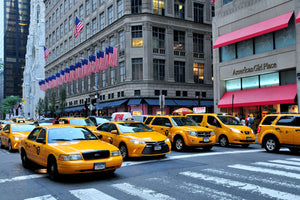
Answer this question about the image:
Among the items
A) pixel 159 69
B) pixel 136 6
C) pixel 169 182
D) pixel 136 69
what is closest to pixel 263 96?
pixel 159 69

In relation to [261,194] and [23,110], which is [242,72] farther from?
[23,110]

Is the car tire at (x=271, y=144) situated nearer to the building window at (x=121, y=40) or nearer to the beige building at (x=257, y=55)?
the beige building at (x=257, y=55)

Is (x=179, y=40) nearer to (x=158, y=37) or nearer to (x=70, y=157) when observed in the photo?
(x=158, y=37)

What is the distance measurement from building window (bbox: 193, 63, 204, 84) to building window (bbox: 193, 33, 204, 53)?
7.63 ft

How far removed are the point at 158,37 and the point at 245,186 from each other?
3827 cm

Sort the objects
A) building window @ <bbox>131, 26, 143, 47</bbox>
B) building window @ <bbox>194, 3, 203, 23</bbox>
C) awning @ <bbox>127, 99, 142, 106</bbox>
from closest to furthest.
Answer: awning @ <bbox>127, 99, 142, 106</bbox> → building window @ <bbox>131, 26, 143, 47</bbox> → building window @ <bbox>194, 3, 203, 23</bbox>

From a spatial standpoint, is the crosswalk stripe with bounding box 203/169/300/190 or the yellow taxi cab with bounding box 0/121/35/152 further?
the yellow taxi cab with bounding box 0/121/35/152

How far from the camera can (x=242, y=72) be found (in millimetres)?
28297

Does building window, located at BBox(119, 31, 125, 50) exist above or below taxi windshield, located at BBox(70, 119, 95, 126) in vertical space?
above

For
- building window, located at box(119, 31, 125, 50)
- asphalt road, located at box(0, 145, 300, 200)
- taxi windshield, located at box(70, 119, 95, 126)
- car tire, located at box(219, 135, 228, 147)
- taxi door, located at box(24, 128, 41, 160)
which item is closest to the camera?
asphalt road, located at box(0, 145, 300, 200)

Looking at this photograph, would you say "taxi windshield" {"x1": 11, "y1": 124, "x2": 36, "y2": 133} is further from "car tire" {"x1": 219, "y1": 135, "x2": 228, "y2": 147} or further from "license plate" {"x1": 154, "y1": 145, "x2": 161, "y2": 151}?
"car tire" {"x1": 219, "y1": 135, "x2": 228, "y2": 147}

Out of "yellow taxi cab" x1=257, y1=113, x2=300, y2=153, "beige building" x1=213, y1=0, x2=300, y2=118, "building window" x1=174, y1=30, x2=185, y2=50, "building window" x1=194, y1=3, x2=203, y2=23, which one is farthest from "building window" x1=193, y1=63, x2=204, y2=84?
"yellow taxi cab" x1=257, y1=113, x2=300, y2=153

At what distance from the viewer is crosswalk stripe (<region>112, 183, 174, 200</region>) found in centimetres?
600

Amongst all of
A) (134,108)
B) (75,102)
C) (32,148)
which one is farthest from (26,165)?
(75,102)
